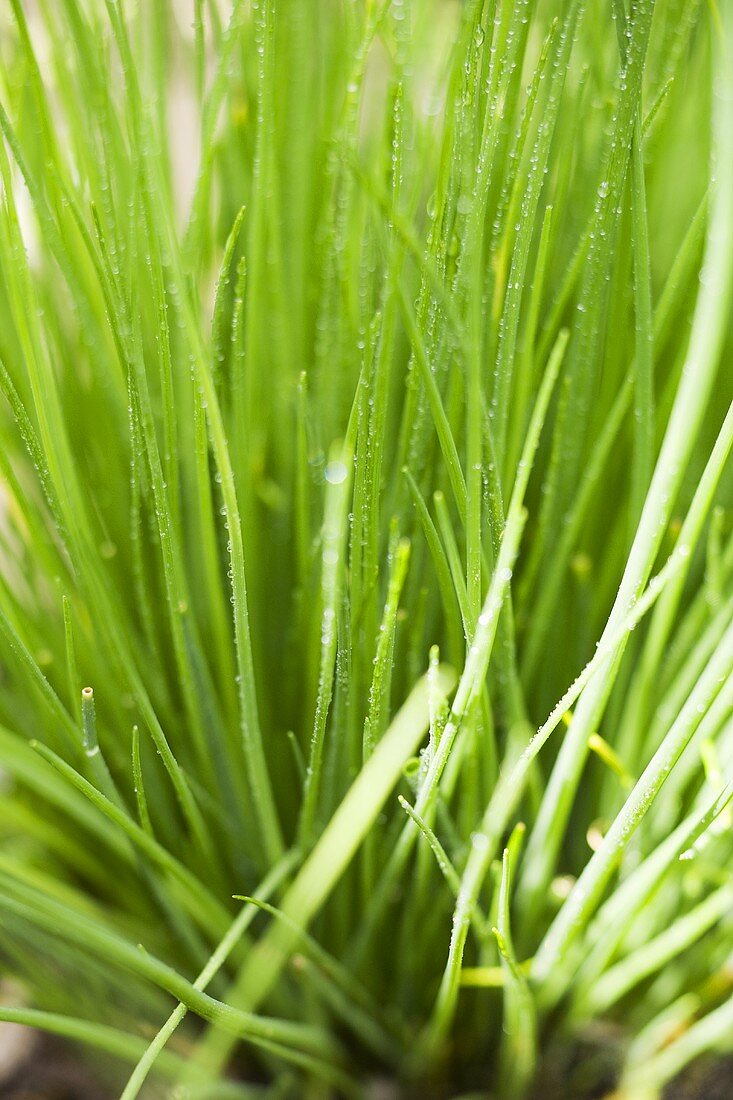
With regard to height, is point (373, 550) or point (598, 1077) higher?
point (373, 550)

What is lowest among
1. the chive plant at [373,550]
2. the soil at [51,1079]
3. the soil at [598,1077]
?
the soil at [51,1079]

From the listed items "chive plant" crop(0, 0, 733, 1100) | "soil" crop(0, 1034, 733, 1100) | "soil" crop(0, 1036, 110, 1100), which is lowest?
"soil" crop(0, 1036, 110, 1100)

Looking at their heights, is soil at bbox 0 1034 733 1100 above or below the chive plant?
below

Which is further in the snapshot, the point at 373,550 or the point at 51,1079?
the point at 51,1079

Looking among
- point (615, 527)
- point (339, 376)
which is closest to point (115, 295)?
point (339, 376)

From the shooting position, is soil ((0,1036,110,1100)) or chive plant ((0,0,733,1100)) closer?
chive plant ((0,0,733,1100))

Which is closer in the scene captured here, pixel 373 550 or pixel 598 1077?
pixel 373 550

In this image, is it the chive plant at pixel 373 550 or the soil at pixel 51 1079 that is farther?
the soil at pixel 51 1079

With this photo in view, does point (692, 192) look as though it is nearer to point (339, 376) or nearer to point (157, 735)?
point (339, 376)
